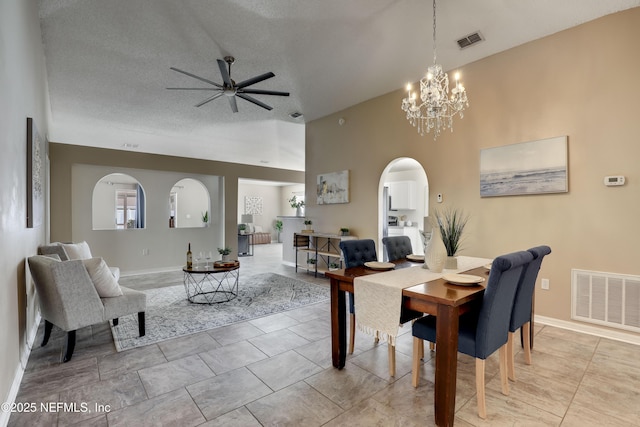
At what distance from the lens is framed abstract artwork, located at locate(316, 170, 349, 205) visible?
5.65 metres

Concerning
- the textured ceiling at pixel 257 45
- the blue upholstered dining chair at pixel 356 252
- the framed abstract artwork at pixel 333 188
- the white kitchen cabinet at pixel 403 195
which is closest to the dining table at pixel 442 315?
the blue upholstered dining chair at pixel 356 252

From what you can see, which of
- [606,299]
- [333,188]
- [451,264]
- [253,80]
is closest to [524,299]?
[451,264]

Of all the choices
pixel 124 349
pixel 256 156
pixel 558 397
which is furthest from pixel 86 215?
pixel 558 397

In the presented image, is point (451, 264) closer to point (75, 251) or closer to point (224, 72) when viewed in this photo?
point (224, 72)

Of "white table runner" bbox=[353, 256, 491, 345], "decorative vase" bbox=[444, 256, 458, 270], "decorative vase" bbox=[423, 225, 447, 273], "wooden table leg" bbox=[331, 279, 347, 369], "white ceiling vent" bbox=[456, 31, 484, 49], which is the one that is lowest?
"wooden table leg" bbox=[331, 279, 347, 369]

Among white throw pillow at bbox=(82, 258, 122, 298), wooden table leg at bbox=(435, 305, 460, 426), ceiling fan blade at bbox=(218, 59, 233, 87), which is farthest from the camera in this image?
ceiling fan blade at bbox=(218, 59, 233, 87)

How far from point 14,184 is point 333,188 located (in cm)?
449

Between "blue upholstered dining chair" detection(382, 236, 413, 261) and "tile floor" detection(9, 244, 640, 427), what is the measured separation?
2.83 feet

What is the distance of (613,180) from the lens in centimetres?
297

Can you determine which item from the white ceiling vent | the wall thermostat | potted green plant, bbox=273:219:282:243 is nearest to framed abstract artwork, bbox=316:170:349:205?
the white ceiling vent

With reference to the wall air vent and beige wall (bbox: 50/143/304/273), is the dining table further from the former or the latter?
beige wall (bbox: 50/143/304/273)

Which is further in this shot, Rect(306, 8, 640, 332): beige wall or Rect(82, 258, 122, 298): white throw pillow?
Rect(306, 8, 640, 332): beige wall

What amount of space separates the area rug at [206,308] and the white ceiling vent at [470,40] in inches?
148

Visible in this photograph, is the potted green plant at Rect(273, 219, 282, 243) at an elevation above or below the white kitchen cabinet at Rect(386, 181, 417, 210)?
below
